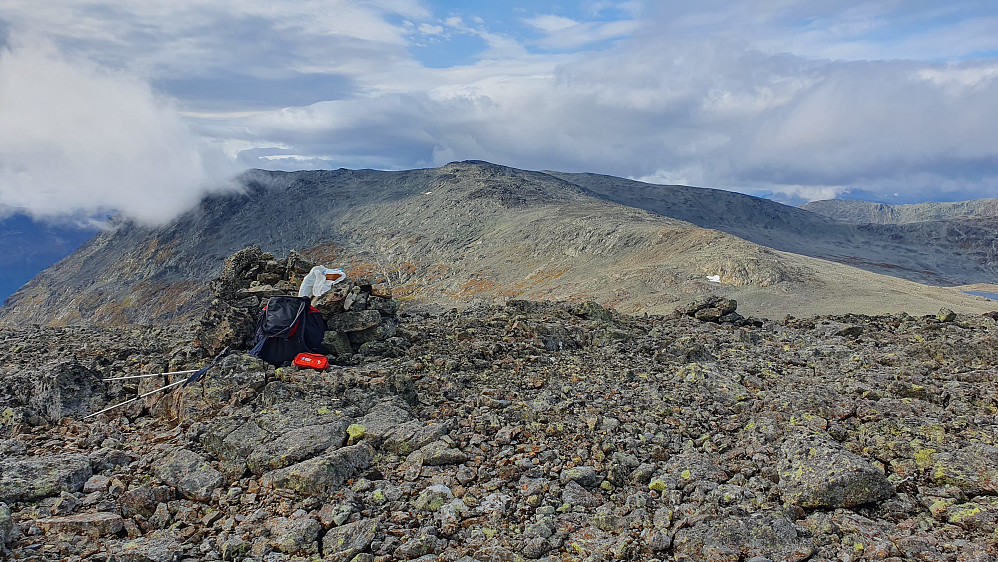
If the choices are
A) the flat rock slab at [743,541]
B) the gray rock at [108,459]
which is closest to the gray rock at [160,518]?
the gray rock at [108,459]

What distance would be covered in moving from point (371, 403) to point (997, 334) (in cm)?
1270

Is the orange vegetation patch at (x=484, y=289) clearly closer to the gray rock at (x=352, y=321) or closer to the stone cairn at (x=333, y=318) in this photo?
the stone cairn at (x=333, y=318)

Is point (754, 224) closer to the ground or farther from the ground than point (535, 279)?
farther from the ground

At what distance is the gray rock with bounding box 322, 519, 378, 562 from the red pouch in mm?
3343

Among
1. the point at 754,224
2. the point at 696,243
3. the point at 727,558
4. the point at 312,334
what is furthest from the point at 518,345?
the point at 754,224

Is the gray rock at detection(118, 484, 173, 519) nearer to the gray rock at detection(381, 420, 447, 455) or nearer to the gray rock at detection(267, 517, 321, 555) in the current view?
the gray rock at detection(267, 517, 321, 555)

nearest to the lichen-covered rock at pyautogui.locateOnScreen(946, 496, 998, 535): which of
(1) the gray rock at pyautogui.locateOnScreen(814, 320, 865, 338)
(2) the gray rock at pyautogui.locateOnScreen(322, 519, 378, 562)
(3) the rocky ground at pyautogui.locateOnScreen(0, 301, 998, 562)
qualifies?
(3) the rocky ground at pyautogui.locateOnScreen(0, 301, 998, 562)

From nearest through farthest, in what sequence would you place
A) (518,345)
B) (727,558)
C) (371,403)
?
(727,558), (371,403), (518,345)

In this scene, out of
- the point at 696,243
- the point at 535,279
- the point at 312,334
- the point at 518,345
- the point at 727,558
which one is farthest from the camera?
the point at 535,279

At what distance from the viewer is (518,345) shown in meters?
10.5

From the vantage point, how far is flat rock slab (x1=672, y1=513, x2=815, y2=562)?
4.68 metres

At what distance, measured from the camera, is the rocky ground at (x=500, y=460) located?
193 inches

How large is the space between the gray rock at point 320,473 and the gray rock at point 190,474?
0.54 meters

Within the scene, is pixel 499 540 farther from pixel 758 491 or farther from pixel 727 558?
pixel 758 491
